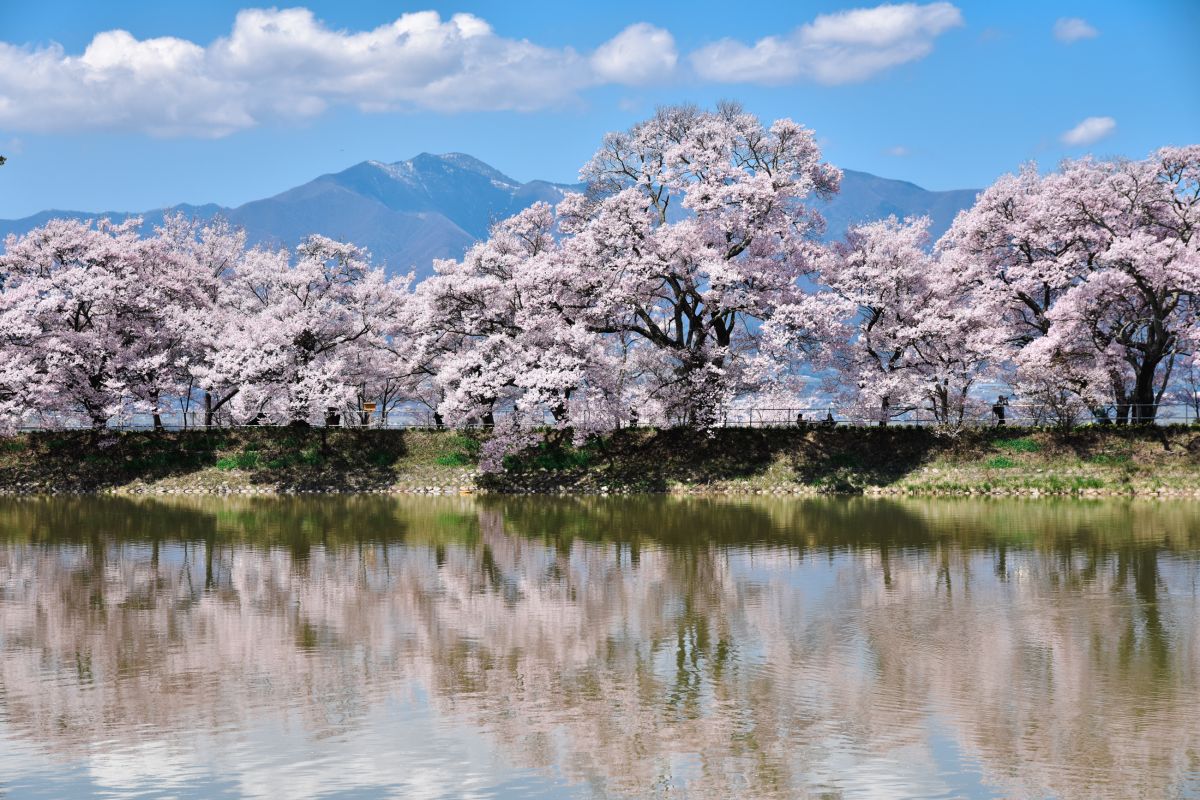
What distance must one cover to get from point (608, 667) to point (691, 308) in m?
39.5

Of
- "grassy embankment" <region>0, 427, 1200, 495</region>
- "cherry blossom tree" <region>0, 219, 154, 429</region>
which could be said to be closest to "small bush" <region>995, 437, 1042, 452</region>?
"grassy embankment" <region>0, 427, 1200, 495</region>

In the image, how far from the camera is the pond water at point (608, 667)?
561 inches

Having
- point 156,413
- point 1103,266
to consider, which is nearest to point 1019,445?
point 1103,266

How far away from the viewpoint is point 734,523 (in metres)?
41.0

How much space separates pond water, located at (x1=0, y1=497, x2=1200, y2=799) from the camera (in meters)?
14.3

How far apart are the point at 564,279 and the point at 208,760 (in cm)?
4393

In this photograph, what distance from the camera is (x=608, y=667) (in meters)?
19.4

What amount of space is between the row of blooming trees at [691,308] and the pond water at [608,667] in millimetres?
20611

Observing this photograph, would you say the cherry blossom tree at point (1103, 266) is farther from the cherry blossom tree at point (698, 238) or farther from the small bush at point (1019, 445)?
the cherry blossom tree at point (698, 238)

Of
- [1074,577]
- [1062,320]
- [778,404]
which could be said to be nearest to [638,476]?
[778,404]

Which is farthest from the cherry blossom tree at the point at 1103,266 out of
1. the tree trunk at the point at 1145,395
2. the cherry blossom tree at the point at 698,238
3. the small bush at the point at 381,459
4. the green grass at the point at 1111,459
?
the small bush at the point at 381,459

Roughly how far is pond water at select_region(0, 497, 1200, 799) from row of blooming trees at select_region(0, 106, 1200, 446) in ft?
67.6

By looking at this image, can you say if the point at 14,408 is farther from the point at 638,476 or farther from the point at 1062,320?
the point at 1062,320

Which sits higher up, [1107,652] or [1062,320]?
[1062,320]
